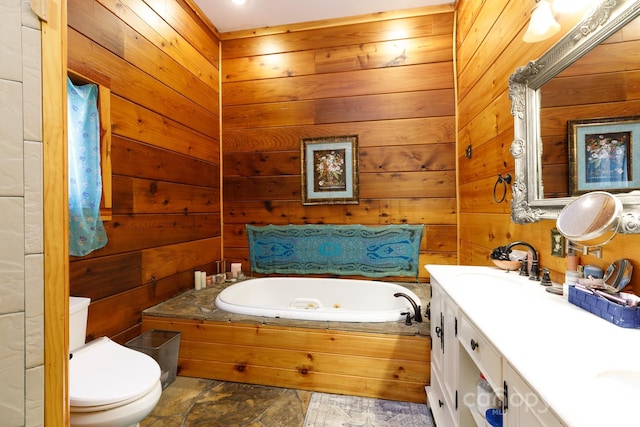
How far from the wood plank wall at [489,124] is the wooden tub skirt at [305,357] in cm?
84

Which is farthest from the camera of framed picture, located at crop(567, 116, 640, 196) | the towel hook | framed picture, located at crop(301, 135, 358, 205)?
framed picture, located at crop(301, 135, 358, 205)

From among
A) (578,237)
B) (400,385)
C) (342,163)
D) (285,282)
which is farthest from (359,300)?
(578,237)

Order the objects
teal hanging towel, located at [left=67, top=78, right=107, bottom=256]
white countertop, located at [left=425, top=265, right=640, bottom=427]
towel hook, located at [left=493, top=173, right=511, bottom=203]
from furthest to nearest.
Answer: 1. towel hook, located at [left=493, top=173, right=511, bottom=203]
2. teal hanging towel, located at [left=67, top=78, right=107, bottom=256]
3. white countertop, located at [left=425, top=265, right=640, bottom=427]

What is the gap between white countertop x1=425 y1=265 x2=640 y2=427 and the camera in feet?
1.59

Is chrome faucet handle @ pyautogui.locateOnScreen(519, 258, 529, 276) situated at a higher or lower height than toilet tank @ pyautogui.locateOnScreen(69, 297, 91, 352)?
higher

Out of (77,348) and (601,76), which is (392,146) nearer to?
(601,76)

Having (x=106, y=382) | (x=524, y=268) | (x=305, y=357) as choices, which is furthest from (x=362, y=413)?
(x=106, y=382)

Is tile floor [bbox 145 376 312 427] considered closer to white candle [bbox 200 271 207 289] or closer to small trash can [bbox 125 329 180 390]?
small trash can [bbox 125 329 180 390]

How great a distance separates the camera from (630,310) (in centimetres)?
80

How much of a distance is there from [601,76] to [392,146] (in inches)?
65.9

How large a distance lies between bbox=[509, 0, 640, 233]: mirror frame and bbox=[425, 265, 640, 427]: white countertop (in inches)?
13.0

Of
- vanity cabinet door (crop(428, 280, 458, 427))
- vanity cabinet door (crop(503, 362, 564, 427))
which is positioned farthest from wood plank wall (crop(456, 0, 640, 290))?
vanity cabinet door (crop(503, 362, 564, 427))

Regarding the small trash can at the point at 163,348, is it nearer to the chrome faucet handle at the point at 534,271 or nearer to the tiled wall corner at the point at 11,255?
the tiled wall corner at the point at 11,255

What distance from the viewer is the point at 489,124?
73.2 inches
